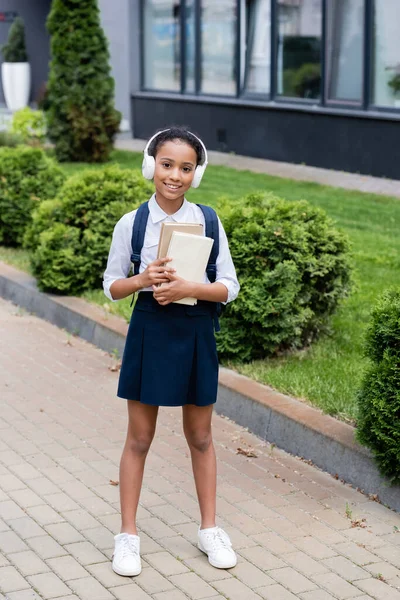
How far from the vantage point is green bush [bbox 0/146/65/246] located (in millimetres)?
10930

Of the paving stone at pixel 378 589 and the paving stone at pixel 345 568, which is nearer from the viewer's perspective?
the paving stone at pixel 378 589

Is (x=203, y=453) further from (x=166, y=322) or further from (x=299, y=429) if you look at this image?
(x=299, y=429)

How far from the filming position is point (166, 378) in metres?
4.34

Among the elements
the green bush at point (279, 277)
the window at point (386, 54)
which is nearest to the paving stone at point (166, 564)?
the green bush at point (279, 277)

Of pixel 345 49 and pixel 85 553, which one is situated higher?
pixel 345 49

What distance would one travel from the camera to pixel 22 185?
10953 mm

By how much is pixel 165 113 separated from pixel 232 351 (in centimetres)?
1338

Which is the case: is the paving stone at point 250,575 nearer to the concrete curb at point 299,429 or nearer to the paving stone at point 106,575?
the paving stone at point 106,575

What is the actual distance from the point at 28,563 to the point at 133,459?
614 mm

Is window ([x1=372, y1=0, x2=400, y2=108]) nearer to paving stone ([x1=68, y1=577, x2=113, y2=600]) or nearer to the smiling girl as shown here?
the smiling girl

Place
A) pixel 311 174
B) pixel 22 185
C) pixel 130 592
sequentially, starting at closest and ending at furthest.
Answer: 1. pixel 130 592
2. pixel 22 185
3. pixel 311 174

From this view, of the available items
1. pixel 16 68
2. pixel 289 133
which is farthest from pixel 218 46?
pixel 16 68

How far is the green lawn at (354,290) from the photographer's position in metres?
6.29

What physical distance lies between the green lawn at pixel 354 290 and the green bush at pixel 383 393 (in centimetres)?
60
